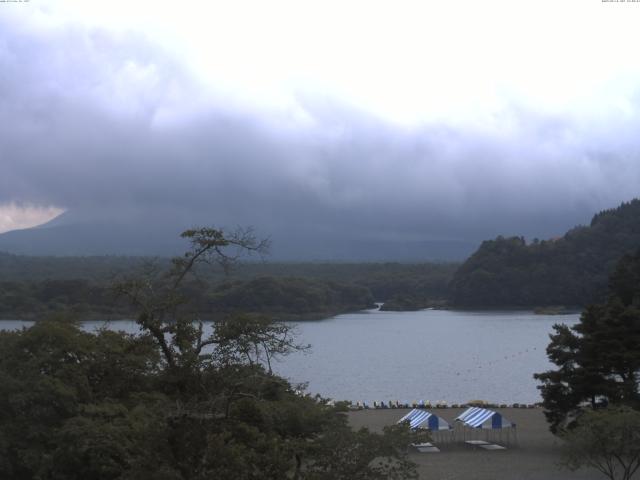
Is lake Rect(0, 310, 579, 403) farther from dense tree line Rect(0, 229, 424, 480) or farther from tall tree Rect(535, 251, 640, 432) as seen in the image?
dense tree line Rect(0, 229, 424, 480)

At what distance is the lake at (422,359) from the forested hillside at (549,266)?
1334 centimetres

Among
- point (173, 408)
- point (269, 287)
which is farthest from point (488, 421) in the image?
point (269, 287)

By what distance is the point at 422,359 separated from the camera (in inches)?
2245

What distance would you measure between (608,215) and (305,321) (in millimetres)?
52707

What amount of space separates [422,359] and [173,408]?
50547 millimetres

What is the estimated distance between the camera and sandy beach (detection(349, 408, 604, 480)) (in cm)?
1991

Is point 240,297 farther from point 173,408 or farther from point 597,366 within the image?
point 173,408

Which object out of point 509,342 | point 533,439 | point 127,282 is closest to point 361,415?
point 533,439

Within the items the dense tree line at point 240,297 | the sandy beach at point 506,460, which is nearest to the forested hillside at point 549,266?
the dense tree line at point 240,297

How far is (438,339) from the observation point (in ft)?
234

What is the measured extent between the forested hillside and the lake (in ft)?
43.8

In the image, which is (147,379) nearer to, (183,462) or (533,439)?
(183,462)

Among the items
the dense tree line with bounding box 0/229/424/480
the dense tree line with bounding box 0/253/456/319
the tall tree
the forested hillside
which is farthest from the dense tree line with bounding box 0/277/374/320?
the dense tree line with bounding box 0/229/424/480

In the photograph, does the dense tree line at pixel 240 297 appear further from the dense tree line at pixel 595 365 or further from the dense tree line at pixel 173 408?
the dense tree line at pixel 173 408
